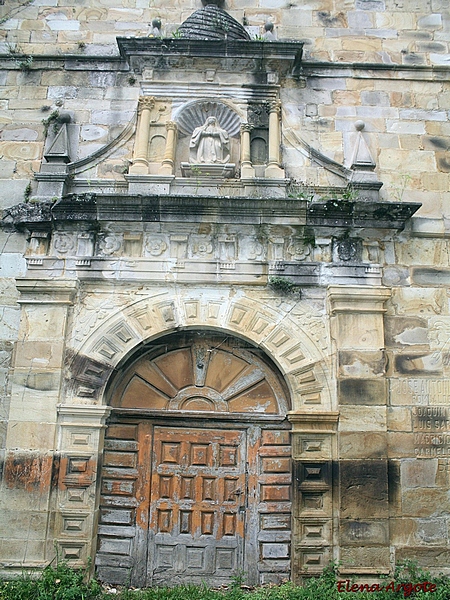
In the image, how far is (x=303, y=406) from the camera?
612 centimetres

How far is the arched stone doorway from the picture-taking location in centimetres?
609

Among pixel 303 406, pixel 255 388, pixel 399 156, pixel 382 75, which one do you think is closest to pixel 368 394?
pixel 303 406

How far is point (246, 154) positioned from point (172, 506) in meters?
3.85

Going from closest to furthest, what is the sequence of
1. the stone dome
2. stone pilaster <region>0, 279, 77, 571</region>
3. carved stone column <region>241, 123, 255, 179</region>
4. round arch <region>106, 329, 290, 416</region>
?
stone pilaster <region>0, 279, 77, 571</region> → round arch <region>106, 329, 290, 416</region> → carved stone column <region>241, 123, 255, 179</region> → the stone dome

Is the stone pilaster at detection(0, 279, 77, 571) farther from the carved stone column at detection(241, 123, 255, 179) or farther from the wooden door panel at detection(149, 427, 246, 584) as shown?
the carved stone column at detection(241, 123, 255, 179)

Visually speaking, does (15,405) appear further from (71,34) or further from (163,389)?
(71,34)

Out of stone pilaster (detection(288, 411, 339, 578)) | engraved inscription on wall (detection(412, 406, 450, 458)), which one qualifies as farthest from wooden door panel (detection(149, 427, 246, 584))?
engraved inscription on wall (detection(412, 406, 450, 458))

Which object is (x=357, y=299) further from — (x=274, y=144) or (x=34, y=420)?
(x=34, y=420)

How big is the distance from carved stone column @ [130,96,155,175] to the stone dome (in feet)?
3.16

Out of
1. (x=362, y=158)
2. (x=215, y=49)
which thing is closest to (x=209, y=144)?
(x=215, y=49)

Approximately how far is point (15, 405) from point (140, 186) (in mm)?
2623

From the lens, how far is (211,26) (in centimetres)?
733

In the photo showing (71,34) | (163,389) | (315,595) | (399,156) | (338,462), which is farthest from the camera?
(71,34)

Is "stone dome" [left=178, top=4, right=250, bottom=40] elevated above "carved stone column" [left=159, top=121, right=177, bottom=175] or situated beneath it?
elevated above
